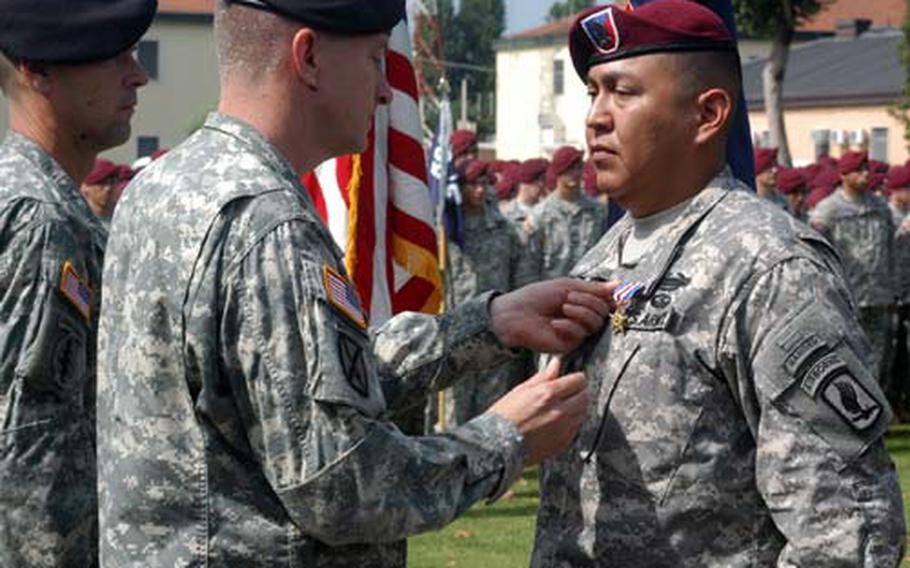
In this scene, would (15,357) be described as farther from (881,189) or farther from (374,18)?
(881,189)

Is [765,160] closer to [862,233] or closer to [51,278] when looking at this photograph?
[862,233]

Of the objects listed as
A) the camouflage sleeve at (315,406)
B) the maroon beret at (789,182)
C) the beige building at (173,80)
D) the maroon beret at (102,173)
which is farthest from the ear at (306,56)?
the beige building at (173,80)

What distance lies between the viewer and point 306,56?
328 centimetres

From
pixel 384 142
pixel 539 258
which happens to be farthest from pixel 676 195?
pixel 539 258

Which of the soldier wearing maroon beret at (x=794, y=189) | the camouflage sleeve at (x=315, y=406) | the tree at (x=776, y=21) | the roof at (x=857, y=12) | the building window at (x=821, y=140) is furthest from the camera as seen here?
the roof at (x=857, y=12)

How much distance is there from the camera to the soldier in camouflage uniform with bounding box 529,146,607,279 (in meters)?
17.0

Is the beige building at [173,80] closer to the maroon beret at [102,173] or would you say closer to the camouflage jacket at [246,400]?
the maroon beret at [102,173]

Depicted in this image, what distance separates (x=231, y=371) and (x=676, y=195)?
3.92 ft

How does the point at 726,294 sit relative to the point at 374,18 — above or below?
below

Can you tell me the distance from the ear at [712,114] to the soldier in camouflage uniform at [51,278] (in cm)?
146

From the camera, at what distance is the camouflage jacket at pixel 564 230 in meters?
17.0

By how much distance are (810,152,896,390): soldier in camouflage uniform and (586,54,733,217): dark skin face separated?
12.9 metres

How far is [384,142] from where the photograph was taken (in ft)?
23.3

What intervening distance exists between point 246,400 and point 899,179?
1626cm
